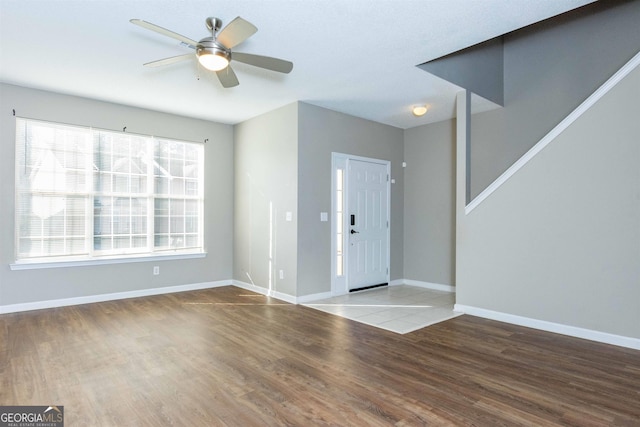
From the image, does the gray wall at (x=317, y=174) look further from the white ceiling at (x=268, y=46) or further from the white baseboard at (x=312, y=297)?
the white ceiling at (x=268, y=46)

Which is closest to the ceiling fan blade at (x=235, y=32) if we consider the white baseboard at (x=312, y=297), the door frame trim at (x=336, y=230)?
the door frame trim at (x=336, y=230)

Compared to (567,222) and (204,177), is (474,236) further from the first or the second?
(204,177)

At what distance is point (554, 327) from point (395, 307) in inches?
68.0

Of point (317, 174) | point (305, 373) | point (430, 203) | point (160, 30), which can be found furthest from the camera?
point (430, 203)

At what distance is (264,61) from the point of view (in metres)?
2.98

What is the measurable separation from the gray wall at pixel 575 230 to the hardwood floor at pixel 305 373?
1.10ft

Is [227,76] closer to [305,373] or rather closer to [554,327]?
[305,373]

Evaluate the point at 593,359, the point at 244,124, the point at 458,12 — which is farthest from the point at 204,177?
the point at 593,359

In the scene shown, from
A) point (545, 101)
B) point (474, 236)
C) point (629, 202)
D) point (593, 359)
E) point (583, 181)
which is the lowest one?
point (593, 359)

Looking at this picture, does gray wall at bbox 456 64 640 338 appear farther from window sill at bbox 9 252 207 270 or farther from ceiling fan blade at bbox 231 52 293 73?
window sill at bbox 9 252 207 270

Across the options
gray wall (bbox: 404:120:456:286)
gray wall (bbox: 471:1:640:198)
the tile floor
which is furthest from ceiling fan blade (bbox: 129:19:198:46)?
gray wall (bbox: 404:120:456:286)

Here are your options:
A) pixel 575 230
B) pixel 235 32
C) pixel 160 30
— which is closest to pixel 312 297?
pixel 575 230

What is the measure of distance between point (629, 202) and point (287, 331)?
11.2ft

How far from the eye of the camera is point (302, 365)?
9.40ft
